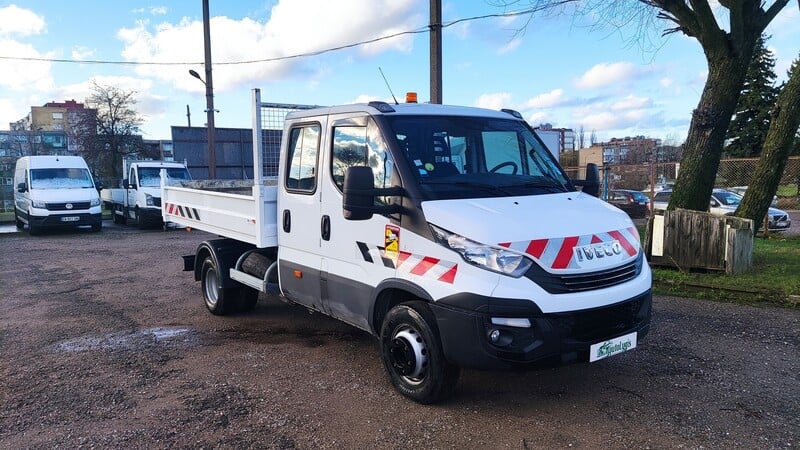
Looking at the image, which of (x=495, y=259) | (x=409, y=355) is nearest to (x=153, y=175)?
(x=409, y=355)

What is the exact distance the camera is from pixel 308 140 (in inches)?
207

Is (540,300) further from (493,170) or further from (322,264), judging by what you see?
(322,264)

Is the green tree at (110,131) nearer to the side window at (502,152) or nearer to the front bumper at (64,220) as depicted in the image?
the front bumper at (64,220)

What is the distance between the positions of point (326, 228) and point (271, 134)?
1548 mm

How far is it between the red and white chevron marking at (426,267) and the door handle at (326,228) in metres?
0.91

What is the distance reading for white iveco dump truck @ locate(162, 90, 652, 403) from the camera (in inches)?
147

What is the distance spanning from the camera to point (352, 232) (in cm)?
465

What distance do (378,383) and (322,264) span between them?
1132 mm

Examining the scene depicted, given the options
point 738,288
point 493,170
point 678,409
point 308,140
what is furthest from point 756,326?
point 308,140

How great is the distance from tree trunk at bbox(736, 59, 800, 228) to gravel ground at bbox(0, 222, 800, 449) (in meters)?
4.35

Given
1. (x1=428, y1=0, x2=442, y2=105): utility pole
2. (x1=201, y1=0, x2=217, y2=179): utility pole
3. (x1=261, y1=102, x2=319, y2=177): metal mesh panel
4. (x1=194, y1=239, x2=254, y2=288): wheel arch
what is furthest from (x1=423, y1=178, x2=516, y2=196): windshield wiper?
(x1=201, y1=0, x2=217, y2=179): utility pole

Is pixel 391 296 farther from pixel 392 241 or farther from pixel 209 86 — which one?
pixel 209 86

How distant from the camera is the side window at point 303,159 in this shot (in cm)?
512

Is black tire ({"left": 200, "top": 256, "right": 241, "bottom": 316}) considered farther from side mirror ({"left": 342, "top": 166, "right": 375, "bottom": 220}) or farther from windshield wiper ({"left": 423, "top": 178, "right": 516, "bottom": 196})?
windshield wiper ({"left": 423, "top": 178, "right": 516, "bottom": 196})
